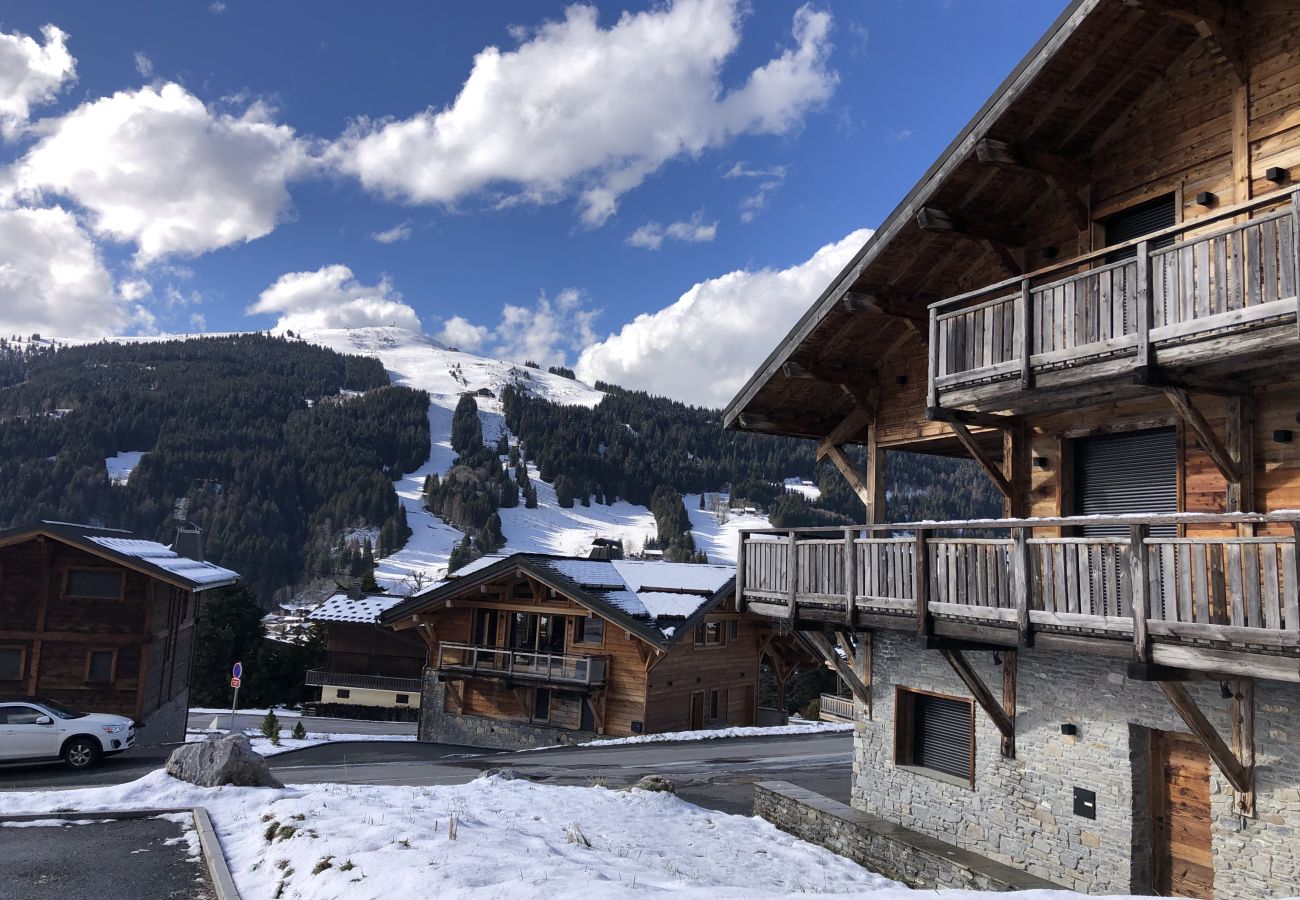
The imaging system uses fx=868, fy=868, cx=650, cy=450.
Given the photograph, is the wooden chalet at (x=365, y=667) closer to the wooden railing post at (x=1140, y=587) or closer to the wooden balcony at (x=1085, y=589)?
the wooden balcony at (x=1085, y=589)

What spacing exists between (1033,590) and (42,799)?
14.4 m

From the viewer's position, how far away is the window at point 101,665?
89.8ft

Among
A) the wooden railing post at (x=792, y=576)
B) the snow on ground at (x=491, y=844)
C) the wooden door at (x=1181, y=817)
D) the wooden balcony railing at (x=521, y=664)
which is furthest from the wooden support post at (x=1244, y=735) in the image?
the wooden balcony railing at (x=521, y=664)

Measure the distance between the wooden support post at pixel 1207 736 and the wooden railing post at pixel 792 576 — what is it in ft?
18.9

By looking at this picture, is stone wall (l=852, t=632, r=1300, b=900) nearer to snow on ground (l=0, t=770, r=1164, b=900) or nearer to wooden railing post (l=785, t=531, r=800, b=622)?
snow on ground (l=0, t=770, r=1164, b=900)

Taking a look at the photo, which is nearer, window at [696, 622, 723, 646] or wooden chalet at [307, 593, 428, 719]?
window at [696, 622, 723, 646]

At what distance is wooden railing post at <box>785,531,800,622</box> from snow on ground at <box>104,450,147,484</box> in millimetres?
184874

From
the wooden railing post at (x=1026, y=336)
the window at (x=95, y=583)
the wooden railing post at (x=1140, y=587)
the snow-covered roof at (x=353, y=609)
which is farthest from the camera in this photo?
the snow-covered roof at (x=353, y=609)

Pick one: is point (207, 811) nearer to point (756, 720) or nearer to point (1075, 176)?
point (1075, 176)

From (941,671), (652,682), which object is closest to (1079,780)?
(941,671)

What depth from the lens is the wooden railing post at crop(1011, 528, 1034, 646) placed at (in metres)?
10.1

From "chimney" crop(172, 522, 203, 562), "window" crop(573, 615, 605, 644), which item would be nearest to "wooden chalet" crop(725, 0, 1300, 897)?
"window" crop(573, 615, 605, 644)

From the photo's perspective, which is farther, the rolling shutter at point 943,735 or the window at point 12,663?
the window at point 12,663

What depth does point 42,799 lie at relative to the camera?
1302cm
